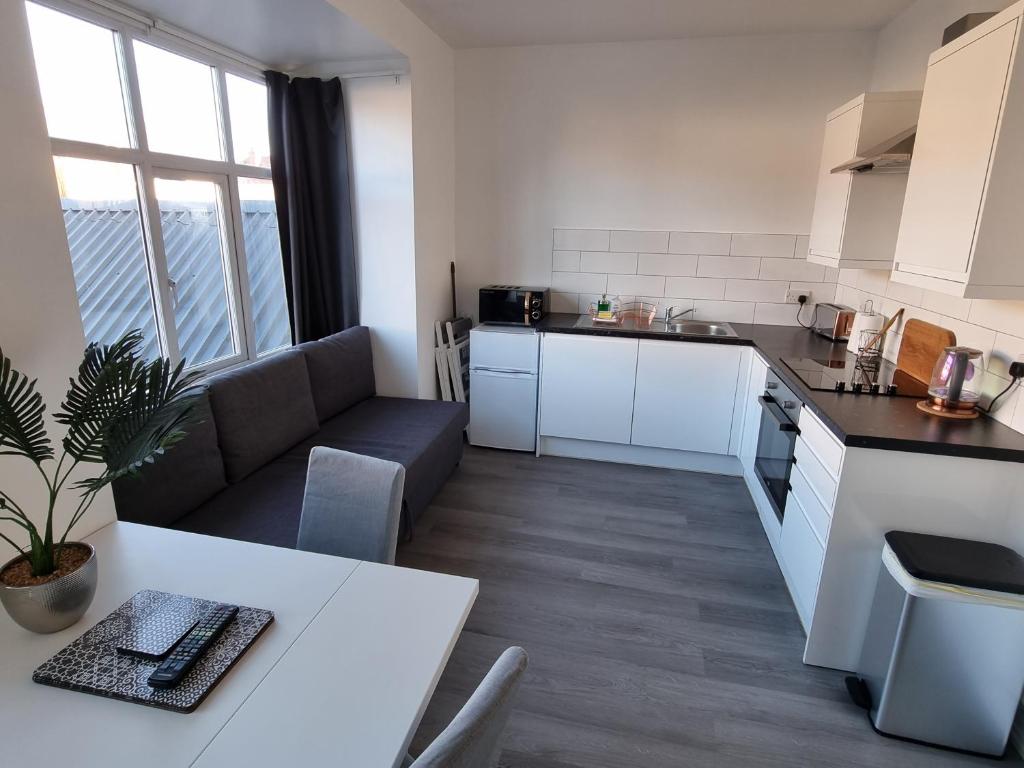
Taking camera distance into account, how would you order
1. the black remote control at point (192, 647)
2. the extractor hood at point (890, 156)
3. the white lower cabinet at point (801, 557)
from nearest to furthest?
the black remote control at point (192, 647) → the white lower cabinet at point (801, 557) → the extractor hood at point (890, 156)

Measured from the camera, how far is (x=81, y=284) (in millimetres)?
2283

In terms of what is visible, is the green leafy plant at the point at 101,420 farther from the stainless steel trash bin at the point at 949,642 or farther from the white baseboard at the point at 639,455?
the white baseboard at the point at 639,455

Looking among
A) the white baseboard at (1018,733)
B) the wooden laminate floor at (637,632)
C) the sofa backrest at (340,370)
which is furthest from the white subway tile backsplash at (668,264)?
the white baseboard at (1018,733)

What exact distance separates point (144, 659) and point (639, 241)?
3494mm

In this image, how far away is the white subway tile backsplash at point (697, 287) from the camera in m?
3.77

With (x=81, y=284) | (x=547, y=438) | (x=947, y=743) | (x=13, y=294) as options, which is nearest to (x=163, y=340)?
(x=81, y=284)

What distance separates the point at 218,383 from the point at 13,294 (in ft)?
3.50

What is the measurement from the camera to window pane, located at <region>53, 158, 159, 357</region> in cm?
225

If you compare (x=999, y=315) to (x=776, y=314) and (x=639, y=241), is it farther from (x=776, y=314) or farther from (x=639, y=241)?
(x=639, y=241)

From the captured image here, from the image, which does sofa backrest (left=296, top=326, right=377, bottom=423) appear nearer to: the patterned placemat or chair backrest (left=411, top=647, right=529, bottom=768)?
the patterned placemat

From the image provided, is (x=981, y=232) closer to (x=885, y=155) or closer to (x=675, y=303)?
(x=885, y=155)

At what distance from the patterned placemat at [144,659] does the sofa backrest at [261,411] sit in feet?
4.02

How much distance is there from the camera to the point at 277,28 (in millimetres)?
2652

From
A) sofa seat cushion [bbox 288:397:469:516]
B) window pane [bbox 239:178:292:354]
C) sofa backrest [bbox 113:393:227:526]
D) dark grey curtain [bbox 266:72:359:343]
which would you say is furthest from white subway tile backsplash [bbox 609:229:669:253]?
sofa backrest [bbox 113:393:227:526]
